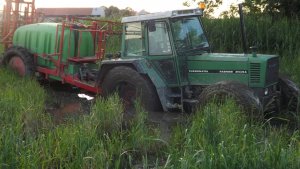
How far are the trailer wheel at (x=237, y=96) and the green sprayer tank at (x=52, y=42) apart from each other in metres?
3.92

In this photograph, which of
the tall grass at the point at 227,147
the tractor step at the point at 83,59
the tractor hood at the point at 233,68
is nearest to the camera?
the tall grass at the point at 227,147

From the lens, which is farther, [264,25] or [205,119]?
[264,25]

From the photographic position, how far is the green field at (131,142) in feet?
13.6

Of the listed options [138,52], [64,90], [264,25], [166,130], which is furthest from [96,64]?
[264,25]

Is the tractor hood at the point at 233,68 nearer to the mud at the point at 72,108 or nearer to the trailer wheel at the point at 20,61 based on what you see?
the mud at the point at 72,108

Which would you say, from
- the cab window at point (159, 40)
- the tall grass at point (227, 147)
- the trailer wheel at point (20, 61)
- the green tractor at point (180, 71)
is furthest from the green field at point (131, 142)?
the trailer wheel at point (20, 61)

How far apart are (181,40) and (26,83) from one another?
11.8 ft

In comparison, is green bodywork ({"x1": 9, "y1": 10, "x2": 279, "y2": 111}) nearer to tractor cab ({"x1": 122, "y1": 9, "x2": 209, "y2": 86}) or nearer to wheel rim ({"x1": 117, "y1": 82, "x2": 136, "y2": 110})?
tractor cab ({"x1": 122, "y1": 9, "x2": 209, "y2": 86})

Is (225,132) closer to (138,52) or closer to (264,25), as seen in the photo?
(138,52)

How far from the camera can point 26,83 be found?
31.6 feet

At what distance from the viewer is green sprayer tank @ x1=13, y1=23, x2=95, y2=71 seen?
398 inches

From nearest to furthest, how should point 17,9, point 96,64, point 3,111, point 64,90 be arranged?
point 3,111, point 96,64, point 64,90, point 17,9

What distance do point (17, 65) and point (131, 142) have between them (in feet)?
20.2

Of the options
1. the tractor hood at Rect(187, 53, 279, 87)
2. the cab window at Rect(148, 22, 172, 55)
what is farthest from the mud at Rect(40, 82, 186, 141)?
the cab window at Rect(148, 22, 172, 55)
